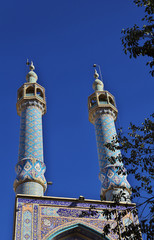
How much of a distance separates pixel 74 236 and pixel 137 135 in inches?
125

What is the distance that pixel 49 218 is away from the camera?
292 inches

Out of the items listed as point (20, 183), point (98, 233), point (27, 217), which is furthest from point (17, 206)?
point (98, 233)

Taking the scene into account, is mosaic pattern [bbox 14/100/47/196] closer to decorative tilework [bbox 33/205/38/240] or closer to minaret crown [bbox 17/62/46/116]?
minaret crown [bbox 17/62/46/116]

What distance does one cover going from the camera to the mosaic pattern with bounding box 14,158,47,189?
8445 mm

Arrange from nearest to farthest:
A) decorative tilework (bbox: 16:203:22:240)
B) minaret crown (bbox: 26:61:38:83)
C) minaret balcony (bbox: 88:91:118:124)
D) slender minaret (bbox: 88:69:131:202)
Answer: decorative tilework (bbox: 16:203:22:240) < slender minaret (bbox: 88:69:131:202) < minaret balcony (bbox: 88:91:118:124) < minaret crown (bbox: 26:61:38:83)

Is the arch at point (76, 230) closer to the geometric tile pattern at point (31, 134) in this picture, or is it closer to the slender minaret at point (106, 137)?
the slender minaret at point (106, 137)

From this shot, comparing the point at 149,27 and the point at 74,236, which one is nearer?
the point at 149,27

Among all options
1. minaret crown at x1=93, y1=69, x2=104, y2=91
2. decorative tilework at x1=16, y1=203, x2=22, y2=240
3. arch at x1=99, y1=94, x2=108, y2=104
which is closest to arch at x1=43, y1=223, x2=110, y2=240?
decorative tilework at x1=16, y1=203, x2=22, y2=240

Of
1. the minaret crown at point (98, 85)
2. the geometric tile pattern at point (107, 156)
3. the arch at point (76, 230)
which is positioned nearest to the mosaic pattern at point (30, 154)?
the arch at point (76, 230)

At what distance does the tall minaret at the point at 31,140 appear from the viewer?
841 cm

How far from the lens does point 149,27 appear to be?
4.64 metres

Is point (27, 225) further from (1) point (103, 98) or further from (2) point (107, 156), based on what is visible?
(1) point (103, 98)

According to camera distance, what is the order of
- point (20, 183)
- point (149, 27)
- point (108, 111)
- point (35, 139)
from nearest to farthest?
1. point (149, 27)
2. point (20, 183)
3. point (35, 139)
4. point (108, 111)

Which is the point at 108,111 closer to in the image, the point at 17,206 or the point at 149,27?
the point at 17,206
